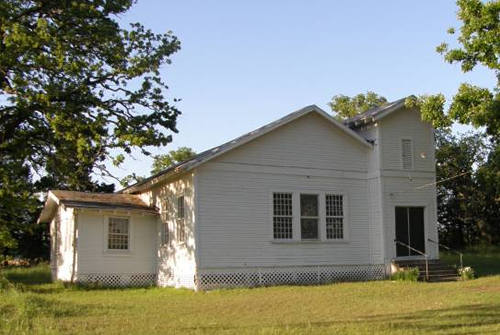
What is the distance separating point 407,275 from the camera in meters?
22.1

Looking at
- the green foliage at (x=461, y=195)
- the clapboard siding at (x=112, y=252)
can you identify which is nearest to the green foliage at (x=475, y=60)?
the clapboard siding at (x=112, y=252)

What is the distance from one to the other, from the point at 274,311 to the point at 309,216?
904 cm

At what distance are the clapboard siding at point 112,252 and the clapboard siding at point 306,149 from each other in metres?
5.49

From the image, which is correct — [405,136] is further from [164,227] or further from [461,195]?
[461,195]

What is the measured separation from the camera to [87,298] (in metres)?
18.6

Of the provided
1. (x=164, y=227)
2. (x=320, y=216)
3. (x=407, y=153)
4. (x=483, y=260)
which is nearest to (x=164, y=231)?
(x=164, y=227)

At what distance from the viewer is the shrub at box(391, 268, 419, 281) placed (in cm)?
2192

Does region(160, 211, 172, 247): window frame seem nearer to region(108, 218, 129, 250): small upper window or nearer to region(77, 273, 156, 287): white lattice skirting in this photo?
region(108, 218, 129, 250): small upper window

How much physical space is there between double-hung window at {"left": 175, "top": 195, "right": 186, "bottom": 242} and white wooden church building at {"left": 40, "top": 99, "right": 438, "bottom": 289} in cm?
6

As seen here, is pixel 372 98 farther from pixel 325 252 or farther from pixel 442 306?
pixel 442 306

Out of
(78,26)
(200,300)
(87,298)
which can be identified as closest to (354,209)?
(200,300)

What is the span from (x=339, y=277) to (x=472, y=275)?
194 inches

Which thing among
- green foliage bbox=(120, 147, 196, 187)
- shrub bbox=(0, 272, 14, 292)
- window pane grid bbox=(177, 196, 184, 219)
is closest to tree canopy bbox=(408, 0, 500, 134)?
window pane grid bbox=(177, 196, 184, 219)

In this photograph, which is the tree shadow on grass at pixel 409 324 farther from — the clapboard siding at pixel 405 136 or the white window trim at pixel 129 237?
the white window trim at pixel 129 237
